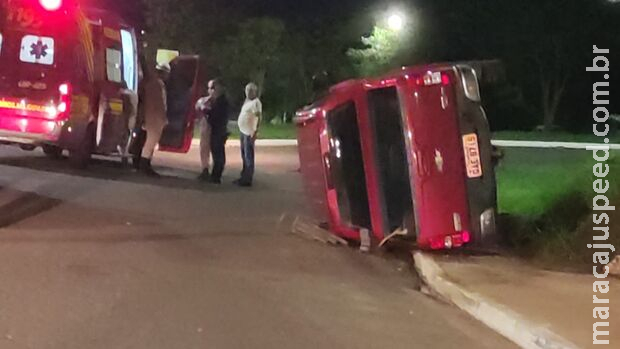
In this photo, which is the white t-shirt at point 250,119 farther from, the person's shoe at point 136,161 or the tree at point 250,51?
the tree at point 250,51

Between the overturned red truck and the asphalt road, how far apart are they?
63 centimetres

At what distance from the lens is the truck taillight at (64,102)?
1709cm

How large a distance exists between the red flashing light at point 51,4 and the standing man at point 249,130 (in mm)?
3335

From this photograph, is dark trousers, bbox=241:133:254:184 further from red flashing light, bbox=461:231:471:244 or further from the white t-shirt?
red flashing light, bbox=461:231:471:244

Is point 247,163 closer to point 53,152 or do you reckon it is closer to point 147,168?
point 147,168

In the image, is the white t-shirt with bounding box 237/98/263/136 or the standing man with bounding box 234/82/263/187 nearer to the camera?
the standing man with bounding box 234/82/263/187

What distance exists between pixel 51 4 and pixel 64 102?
1.69m

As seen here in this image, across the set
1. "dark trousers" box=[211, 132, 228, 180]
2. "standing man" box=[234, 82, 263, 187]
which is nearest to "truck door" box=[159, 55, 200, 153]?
"dark trousers" box=[211, 132, 228, 180]

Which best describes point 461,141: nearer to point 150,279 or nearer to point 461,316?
point 461,316

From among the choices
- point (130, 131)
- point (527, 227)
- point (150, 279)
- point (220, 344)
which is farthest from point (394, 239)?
point (130, 131)

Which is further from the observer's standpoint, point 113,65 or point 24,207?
point 113,65

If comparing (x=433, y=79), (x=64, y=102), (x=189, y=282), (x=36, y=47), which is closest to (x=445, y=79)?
(x=433, y=79)

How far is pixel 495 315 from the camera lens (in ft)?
28.5

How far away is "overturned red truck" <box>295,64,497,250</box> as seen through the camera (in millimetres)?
11156
